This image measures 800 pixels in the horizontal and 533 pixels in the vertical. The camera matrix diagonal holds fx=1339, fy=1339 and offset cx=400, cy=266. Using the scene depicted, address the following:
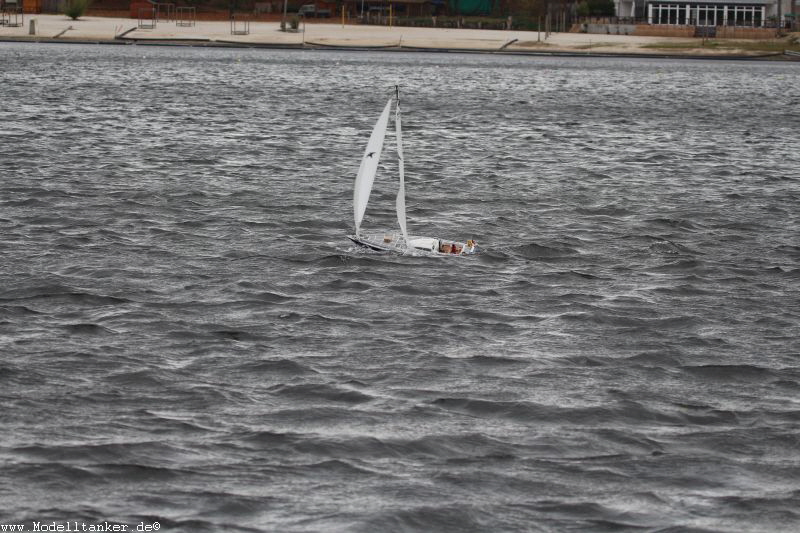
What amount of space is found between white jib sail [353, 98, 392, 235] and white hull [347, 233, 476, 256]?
0.86m

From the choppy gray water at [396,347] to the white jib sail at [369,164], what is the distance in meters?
1.45

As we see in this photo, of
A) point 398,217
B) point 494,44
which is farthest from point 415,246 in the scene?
point 494,44

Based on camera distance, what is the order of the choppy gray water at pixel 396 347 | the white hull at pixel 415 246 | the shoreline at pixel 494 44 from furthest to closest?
the shoreline at pixel 494 44 < the white hull at pixel 415 246 < the choppy gray water at pixel 396 347

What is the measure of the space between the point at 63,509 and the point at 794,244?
25171 mm

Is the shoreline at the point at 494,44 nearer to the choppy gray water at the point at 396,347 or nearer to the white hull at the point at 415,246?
the choppy gray water at the point at 396,347

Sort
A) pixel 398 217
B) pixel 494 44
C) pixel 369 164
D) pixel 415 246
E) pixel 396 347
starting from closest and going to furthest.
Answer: pixel 396 347
pixel 369 164
pixel 398 217
pixel 415 246
pixel 494 44

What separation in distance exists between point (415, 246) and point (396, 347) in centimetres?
896

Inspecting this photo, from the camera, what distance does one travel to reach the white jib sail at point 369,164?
3129cm

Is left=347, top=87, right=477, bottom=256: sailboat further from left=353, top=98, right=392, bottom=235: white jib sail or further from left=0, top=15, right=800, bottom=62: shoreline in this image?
left=0, top=15, right=800, bottom=62: shoreline

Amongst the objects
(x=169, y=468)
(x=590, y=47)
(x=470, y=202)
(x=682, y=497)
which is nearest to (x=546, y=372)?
(x=682, y=497)

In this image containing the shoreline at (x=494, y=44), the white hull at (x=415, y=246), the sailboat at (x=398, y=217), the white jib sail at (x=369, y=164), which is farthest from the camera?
the shoreline at (x=494, y=44)

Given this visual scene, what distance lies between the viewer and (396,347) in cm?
2392

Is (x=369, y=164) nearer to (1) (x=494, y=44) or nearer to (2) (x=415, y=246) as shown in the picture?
(2) (x=415, y=246)

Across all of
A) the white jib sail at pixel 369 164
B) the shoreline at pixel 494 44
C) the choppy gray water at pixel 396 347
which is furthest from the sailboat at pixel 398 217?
the shoreline at pixel 494 44
